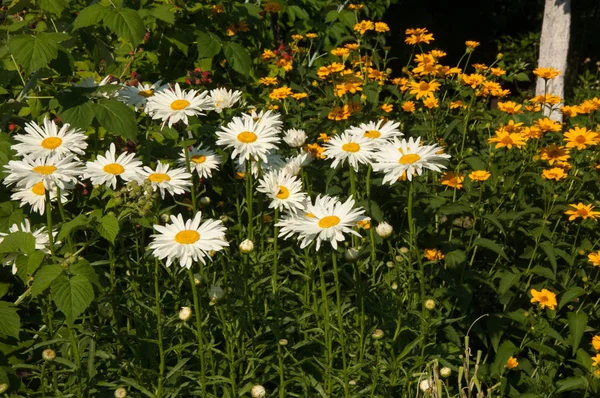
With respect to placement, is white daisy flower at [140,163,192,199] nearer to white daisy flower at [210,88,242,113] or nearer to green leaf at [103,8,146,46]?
green leaf at [103,8,146,46]

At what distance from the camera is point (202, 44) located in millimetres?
3230

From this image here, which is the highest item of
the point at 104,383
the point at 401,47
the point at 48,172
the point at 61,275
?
the point at 48,172

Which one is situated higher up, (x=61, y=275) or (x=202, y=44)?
(x=202, y=44)

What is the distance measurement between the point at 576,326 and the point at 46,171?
2.21 m

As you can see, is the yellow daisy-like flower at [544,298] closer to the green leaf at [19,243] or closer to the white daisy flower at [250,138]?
the white daisy flower at [250,138]

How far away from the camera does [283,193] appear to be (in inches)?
101

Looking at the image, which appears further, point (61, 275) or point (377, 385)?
point (377, 385)

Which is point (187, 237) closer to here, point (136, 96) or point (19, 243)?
point (19, 243)

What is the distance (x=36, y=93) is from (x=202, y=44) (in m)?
0.74

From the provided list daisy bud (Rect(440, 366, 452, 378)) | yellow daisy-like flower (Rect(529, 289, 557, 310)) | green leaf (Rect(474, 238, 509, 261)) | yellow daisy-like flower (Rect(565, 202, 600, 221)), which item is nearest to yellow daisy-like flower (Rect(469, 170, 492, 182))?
green leaf (Rect(474, 238, 509, 261))

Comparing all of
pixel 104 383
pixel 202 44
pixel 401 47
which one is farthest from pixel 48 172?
pixel 401 47

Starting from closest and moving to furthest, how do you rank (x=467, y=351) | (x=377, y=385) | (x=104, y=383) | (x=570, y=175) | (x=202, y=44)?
(x=467, y=351) → (x=104, y=383) → (x=377, y=385) → (x=202, y=44) → (x=570, y=175)

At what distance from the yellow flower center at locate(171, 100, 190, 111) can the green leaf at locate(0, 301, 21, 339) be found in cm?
89

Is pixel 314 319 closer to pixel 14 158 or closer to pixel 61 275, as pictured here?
pixel 61 275
